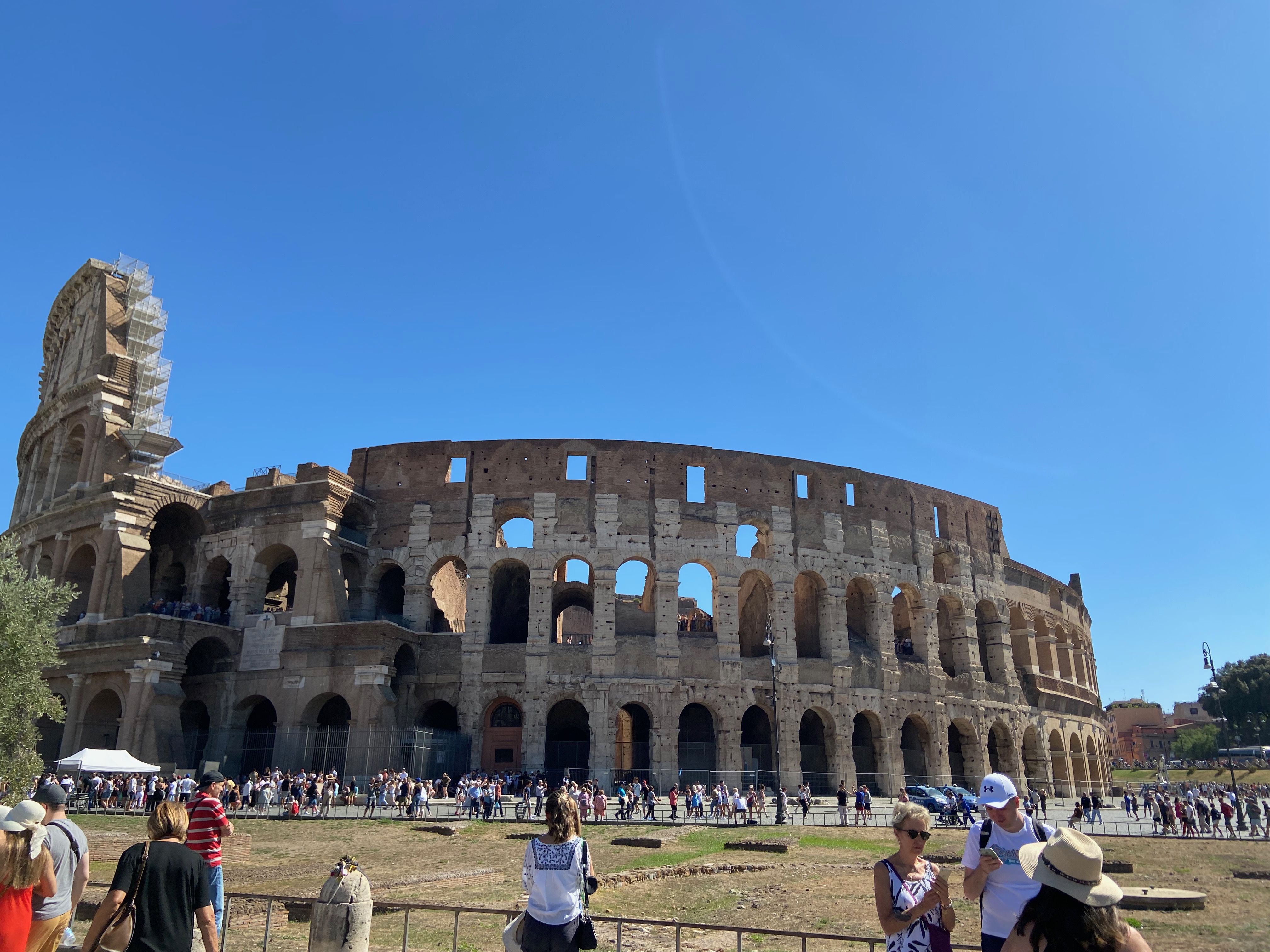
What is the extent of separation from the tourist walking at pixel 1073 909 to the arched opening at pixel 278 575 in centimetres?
3136

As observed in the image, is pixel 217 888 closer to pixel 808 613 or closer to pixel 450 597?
pixel 450 597

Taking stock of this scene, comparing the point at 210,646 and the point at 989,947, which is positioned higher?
the point at 210,646

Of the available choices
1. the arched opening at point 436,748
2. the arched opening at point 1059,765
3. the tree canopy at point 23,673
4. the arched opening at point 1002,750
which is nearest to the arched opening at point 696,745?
the arched opening at point 436,748

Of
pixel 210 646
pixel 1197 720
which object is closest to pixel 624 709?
pixel 210 646

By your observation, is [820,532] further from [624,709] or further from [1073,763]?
[1073,763]

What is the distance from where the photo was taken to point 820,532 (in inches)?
1362

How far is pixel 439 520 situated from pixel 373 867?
60.2 feet

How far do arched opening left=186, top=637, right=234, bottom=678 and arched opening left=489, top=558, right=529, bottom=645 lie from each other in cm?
959

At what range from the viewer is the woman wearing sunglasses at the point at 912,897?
4145 mm

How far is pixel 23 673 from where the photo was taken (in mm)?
20734

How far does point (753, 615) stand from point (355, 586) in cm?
1629

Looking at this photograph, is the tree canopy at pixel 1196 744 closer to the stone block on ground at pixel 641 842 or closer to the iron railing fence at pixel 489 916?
the stone block on ground at pixel 641 842

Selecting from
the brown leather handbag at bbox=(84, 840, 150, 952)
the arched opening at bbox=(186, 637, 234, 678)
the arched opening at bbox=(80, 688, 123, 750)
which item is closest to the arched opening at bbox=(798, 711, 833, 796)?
the arched opening at bbox=(186, 637, 234, 678)

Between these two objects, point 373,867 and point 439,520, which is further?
point 439,520
